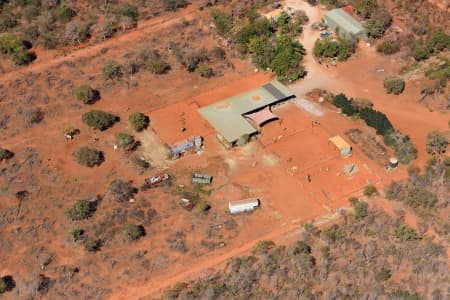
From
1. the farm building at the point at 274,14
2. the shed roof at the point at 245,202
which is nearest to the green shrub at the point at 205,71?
the farm building at the point at 274,14

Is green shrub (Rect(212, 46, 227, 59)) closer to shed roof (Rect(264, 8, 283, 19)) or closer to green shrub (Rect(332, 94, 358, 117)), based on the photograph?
shed roof (Rect(264, 8, 283, 19))

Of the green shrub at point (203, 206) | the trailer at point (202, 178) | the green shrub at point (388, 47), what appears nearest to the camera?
the green shrub at point (203, 206)

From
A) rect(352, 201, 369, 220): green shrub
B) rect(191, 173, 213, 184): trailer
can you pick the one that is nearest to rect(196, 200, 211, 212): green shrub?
rect(191, 173, 213, 184): trailer

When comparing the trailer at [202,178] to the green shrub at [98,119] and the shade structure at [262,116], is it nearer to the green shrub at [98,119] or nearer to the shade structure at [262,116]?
the shade structure at [262,116]

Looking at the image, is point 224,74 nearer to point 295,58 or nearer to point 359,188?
point 295,58

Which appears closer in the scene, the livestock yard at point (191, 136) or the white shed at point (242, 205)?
the livestock yard at point (191, 136)

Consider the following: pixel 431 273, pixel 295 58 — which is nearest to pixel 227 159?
pixel 295 58
